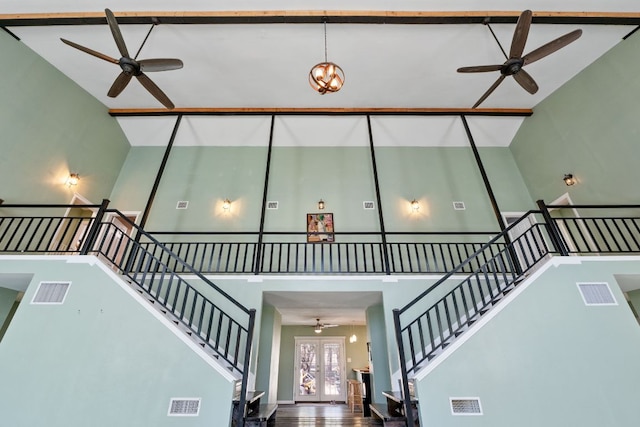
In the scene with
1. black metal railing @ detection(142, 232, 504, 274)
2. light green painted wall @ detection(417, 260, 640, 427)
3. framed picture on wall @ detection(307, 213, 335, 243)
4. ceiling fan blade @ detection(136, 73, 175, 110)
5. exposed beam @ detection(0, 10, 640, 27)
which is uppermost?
exposed beam @ detection(0, 10, 640, 27)

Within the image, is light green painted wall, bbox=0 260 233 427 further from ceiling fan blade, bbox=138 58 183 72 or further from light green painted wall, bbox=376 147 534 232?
light green painted wall, bbox=376 147 534 232

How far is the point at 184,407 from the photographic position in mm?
3342

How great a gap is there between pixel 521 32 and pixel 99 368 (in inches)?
271

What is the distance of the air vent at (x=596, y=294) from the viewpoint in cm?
367

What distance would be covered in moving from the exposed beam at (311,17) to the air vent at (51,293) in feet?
15.4

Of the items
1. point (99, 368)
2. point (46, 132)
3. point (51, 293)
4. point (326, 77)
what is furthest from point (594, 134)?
point (46, 132)

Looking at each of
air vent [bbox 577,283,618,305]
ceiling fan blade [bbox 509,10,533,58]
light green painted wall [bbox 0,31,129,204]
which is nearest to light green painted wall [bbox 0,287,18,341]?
light green painted wall [bbox 0,31,129,204]

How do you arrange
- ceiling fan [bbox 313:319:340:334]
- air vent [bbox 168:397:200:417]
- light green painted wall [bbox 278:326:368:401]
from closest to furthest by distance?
air vent [bbox 168:397:200:417] < ceiling fan [bbox 313:319:340:334] < light green painted wall [bbox 278:326:368:401]

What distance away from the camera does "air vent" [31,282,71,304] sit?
3744 millimetres

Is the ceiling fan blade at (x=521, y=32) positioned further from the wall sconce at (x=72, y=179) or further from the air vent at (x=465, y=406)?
the wall sconce at (x=72, y=179)

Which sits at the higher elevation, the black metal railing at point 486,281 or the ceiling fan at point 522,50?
the ceiling fan at point 522,50

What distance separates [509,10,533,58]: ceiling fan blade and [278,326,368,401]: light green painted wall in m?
10.3

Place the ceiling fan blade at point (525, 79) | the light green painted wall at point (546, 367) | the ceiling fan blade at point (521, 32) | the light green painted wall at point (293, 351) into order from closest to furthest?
1. the light green painted wall at point (546, 367)
2. the ceiling fan blade at point (521, 32)
3. the ceiling fan blade at point (525, 79)
4. the light green painted wall at point (293, 351)

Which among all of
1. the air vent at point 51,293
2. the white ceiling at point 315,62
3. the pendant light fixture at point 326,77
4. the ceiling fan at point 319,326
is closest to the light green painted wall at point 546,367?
the white ceiling at point 315,62
